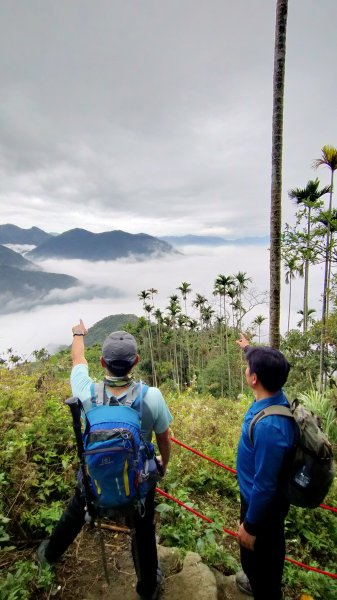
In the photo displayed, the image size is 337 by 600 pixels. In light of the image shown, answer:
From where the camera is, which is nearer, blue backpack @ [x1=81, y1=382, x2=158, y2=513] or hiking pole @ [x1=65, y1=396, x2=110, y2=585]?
blue backpack @ [x1=81, y1=382, x2=158, y2=513]

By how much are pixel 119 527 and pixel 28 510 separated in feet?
2.97

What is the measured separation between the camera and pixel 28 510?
3.18 m

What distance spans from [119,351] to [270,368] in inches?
38.4

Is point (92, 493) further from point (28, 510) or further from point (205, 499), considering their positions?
point (205, 499)

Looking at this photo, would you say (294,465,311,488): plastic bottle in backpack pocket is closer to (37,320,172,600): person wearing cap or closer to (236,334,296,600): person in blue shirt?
(236,334,296,600): person in blue shirt

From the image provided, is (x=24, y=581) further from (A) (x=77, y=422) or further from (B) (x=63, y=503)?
(A) (x=77, y=422)

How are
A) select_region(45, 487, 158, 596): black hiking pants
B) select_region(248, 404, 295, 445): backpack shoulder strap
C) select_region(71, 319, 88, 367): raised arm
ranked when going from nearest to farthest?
select_region(248, 404, 295, 445): backpack shoulder strap
select_region(45, 487, 158, 596): black hiking pants
select_region(71, 319, 88, 367): raised arm

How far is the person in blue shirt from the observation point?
2.15 meters

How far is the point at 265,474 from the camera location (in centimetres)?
215

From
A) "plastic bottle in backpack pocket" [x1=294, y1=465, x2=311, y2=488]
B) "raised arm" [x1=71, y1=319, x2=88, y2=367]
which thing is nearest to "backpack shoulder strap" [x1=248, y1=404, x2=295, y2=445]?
"plastic bottle in backpack pocket" [x1=294, y1=465, x2=311, y2=488]

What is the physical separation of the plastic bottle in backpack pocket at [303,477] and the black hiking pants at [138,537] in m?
0.99

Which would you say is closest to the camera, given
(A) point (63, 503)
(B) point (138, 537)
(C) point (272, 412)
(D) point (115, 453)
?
(D) point (115, 453)

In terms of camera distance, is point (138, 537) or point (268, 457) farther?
point (138, 537)

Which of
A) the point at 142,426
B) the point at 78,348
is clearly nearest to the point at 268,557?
the point at 142,426
